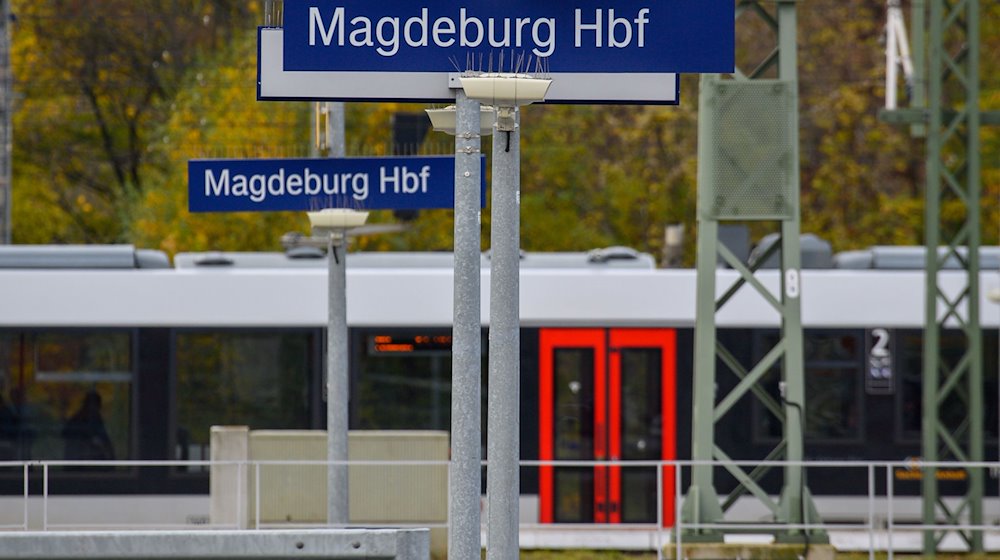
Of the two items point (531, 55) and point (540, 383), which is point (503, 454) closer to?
point (531, 55)

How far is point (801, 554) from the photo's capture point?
1162cm

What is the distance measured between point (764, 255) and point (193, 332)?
6.53 meters

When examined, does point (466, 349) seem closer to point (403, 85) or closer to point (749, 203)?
point (403, 85)

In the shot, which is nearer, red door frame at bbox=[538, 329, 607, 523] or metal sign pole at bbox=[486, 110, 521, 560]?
metal sign pole at bbox=[486, 110, 521, 560]

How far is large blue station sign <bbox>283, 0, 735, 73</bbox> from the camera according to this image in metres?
6.18

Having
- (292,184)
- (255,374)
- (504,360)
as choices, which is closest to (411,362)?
(255,374)

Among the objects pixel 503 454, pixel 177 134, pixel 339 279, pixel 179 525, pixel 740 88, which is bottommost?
pixel 179 525

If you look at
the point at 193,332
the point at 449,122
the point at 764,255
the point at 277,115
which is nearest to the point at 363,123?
the point at 277,115

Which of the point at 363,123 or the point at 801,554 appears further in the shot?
the point at 363,123

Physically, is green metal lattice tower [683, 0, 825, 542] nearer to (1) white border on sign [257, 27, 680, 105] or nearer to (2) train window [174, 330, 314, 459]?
(1) white border on sign [257, 27, 680, 105]

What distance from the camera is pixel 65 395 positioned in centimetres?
1606

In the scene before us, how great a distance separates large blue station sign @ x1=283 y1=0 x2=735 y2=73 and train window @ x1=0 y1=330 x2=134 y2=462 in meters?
10.5

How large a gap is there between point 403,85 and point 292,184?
3.62m

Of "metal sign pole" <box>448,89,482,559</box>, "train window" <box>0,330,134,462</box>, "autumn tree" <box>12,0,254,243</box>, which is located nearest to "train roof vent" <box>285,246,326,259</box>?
"train window" <box>0,330,134,462</box>
